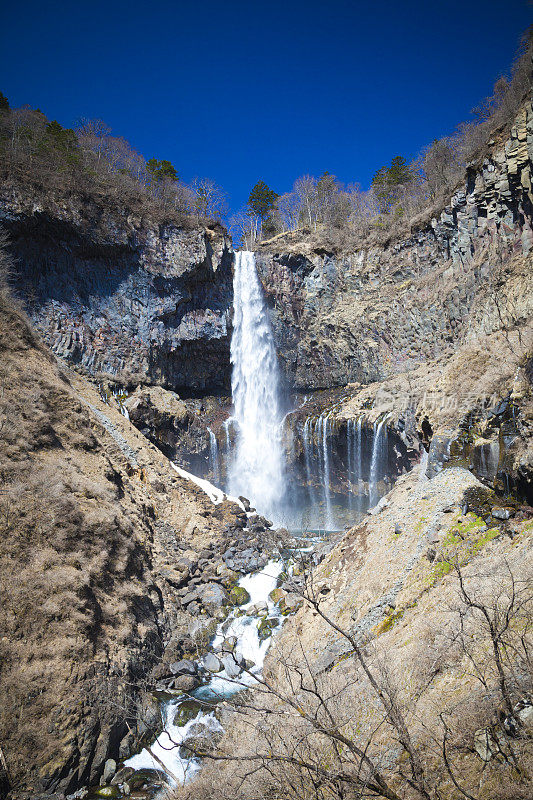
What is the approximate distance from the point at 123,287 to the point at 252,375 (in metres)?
12.6

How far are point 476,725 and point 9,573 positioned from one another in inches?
416

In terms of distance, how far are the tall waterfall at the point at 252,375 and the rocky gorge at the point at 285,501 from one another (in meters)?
0.37

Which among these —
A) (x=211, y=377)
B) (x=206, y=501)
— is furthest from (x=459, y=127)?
(x=206, y=501)

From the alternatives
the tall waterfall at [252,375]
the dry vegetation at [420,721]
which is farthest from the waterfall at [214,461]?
the dry vegetation at [420,721]

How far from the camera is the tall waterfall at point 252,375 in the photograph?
3139cm

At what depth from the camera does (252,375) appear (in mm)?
33562

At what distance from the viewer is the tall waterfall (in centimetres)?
3139

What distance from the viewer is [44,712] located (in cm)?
824

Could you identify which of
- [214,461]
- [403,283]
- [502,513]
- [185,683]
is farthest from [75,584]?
[403,283]

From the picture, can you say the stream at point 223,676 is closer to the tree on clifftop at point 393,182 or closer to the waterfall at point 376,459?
the waterfall at point 376,459

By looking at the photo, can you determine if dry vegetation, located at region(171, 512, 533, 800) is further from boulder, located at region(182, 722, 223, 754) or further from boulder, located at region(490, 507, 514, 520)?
boulder, located at region(490, 507, 514, 520)

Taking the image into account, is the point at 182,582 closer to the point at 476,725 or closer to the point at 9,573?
the point at 9,573

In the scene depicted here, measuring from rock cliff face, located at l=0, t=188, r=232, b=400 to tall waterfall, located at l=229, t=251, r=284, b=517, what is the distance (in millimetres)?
1264

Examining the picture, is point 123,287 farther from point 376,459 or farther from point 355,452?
point 376,459
